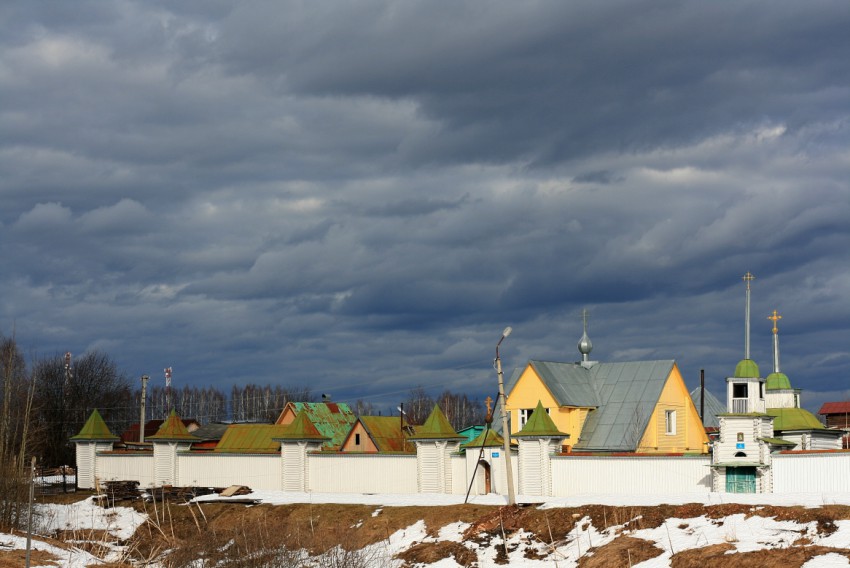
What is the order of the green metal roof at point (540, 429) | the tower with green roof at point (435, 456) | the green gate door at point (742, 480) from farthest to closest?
the tower with green roof at point (435, 456), the green metal roof at point (540, 429), the green gate door at point (742, 480)

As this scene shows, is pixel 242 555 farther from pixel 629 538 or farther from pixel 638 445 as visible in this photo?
pixel 638 445

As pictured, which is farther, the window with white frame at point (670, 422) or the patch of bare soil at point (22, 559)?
the window with white frame at point (670, 422)

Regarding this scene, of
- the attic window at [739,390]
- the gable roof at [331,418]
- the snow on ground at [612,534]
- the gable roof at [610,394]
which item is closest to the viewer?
the snow on ground at [612,534]

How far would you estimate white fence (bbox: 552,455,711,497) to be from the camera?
139 ft

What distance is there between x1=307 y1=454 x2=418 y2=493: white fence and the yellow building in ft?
30.3

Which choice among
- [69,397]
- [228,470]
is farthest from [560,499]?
[69,397]

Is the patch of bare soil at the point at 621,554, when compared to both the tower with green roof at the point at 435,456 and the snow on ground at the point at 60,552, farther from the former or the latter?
the snow on ground at the point at 60,552

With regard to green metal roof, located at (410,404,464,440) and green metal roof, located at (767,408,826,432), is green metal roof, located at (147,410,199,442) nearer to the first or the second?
A: green metal roof, located at (410,404,464,440)

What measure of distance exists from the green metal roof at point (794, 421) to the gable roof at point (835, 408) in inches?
2496

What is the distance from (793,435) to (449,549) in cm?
2560

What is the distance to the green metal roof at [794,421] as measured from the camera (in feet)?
183

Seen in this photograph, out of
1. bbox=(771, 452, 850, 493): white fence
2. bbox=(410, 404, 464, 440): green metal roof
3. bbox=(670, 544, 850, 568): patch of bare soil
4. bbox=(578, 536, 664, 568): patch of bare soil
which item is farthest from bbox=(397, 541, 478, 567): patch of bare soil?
bbox=(771, 452, 850, 493): white fence

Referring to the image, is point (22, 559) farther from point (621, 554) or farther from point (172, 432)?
point (621, 554)

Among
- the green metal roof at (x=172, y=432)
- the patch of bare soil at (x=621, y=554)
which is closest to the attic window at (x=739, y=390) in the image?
the patch of bare soil at (x=621, y=554)
